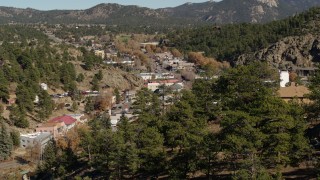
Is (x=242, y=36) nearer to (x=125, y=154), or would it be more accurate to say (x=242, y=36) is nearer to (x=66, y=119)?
(x=66, y=119)

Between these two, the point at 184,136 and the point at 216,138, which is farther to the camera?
the point at 184,136

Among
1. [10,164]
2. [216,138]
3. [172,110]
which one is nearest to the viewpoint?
[216,138]

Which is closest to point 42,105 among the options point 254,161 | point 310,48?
point 254,161

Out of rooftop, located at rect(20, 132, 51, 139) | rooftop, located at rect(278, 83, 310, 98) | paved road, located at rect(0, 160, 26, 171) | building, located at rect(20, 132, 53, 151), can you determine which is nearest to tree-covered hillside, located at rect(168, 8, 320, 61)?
rooftop, located at rect(20, 132, 51, 139)

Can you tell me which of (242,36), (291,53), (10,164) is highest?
(242,36)

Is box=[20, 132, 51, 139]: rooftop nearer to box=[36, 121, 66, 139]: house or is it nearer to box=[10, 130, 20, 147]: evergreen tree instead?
box=[36, 121, 66, 139]: house

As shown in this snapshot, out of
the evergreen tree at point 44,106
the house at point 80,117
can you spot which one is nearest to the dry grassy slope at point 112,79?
the house at point 80,117

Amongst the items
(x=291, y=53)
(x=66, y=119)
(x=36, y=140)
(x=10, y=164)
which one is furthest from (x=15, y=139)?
(x=291, y=53)
